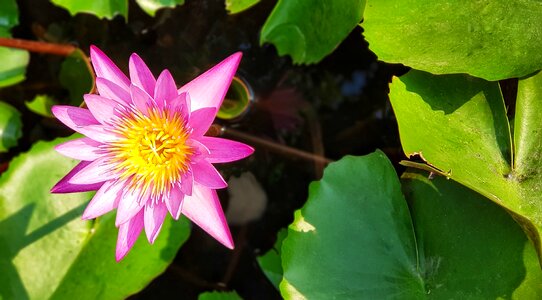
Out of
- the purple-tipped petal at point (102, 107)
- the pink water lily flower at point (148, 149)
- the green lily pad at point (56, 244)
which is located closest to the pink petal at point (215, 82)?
the pink water lily flower at point (148, 149)

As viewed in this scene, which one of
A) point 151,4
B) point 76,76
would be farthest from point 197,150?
point 76,76

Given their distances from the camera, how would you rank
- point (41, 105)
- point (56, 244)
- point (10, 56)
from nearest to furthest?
point (56, 244), point (10, 56), point (41, 105)

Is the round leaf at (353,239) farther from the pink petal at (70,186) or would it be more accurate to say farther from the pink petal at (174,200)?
the pink petal at (70,186)

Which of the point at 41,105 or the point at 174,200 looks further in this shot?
the point at 41,105

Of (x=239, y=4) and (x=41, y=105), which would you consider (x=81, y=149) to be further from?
(x=41, y=105)

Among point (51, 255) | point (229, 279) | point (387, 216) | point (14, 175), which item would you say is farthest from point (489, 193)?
point (14, 175)
